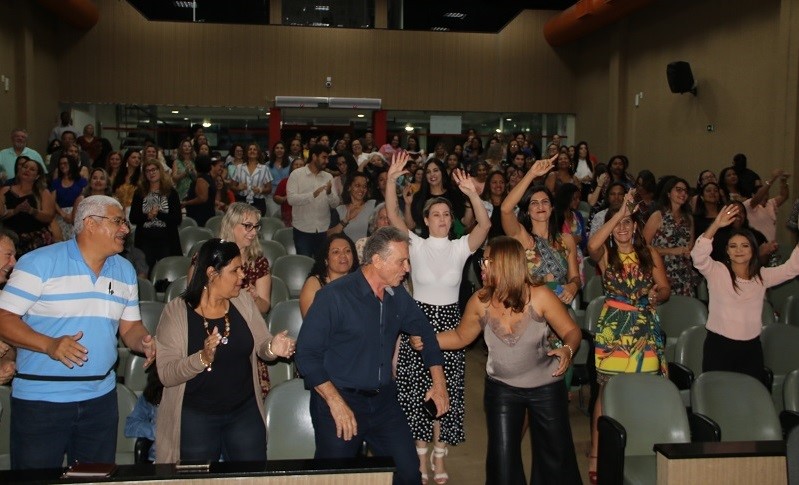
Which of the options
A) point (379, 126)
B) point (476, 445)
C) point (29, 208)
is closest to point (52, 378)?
point (476, 445)

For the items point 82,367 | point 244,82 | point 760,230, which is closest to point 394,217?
point 82,367

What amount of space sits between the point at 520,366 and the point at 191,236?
19.1ft

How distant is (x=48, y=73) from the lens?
16.6 m

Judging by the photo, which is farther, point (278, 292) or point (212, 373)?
point (278, 292)

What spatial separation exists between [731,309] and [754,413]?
2.92 feet

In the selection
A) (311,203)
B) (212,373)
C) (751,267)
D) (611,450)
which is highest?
(311,203)

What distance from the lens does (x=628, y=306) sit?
5320 millimetres

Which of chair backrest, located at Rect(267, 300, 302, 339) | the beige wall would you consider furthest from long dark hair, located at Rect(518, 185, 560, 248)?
the beige wall

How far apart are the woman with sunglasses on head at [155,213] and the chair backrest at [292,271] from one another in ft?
3.68

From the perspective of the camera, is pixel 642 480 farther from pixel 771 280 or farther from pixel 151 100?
pixel 151 100

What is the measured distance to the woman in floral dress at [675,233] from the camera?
24.9 ft

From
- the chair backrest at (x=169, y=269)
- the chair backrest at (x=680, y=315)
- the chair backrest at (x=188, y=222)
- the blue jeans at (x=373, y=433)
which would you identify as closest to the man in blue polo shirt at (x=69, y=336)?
the blue jeans at (x=373, y=433)

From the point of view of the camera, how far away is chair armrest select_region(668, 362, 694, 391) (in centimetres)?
565

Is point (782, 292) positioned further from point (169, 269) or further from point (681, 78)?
point (169, 269)
